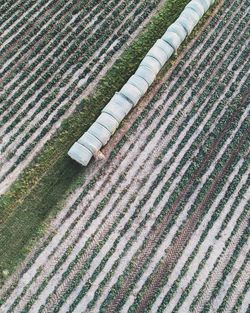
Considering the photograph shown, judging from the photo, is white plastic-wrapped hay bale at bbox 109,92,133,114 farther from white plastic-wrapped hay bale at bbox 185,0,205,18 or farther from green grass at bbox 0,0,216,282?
white plastic-wrapped hay bale at bbox 185,0,205,18

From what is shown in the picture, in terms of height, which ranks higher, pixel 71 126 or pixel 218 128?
pixel 218 128

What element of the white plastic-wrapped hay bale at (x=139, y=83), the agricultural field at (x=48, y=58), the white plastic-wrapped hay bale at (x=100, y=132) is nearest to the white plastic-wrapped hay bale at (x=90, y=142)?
the white plastic-wrapped hay bale at (x=100, y=132)

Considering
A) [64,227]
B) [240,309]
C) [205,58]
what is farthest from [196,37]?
[240,309]

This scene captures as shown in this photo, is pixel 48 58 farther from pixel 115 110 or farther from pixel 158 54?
pixel 158 54

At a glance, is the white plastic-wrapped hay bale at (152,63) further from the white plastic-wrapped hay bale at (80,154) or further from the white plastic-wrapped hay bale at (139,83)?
the white plastic-wrapped hay bale at (80,154)

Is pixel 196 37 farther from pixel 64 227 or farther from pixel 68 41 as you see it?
pixel 64 227

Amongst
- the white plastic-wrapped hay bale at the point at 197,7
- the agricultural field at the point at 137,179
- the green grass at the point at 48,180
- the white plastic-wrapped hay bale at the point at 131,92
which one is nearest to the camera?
the agricultural field at the point at 137,179

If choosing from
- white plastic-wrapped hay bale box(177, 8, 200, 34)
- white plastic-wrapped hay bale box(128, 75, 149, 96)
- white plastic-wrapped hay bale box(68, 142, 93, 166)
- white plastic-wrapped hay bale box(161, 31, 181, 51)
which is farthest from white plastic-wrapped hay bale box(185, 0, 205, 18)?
white plastic-wrapped hay bale box(68, 142, 93, 166)

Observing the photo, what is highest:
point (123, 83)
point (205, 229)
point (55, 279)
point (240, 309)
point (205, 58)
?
point (205, 58)

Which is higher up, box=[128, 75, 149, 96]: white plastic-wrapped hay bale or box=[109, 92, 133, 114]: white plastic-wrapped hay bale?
box=[128, 75, 149, 96]: white plastic-wrapped hay bale
